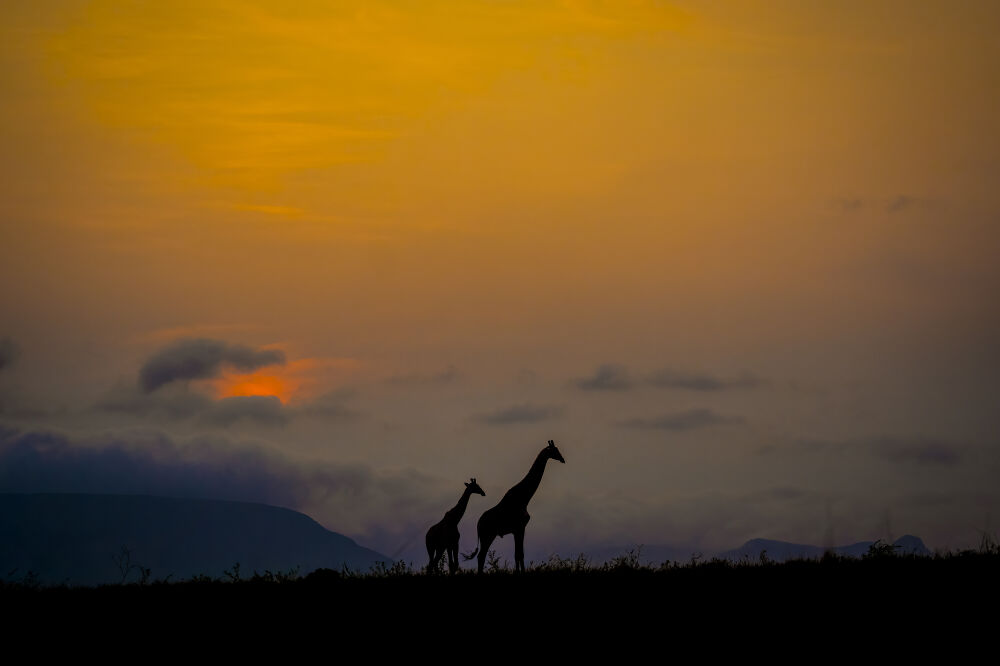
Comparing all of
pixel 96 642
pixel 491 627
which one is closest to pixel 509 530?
pixel 491 627

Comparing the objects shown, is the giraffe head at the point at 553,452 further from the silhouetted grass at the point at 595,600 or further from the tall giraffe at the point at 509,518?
the silhouetted grass at the point at 595,600

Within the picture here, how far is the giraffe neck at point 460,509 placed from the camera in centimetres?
3409

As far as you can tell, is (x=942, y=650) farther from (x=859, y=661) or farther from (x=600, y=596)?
(x=600, y=596)

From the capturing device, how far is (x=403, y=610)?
2220 centimetres

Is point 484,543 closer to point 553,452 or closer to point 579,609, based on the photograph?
point 553,452

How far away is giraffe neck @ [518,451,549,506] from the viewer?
33.0m

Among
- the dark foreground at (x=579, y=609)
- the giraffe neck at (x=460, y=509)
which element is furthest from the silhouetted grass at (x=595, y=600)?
the giraffe neck at (x=460, y=509)

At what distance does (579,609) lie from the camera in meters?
22.0

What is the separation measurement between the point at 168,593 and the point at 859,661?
1439cm

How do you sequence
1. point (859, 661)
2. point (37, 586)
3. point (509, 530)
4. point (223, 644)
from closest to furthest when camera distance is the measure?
point (859, 661) → point (223, 644) → point (37, 586) → point (509, 530)

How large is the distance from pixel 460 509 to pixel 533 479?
9.11 feet

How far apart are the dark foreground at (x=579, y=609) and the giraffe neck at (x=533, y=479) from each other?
6.08 m

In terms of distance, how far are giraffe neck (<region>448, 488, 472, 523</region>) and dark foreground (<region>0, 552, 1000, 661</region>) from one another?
726 centimetres

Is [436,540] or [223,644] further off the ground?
[436,540]
